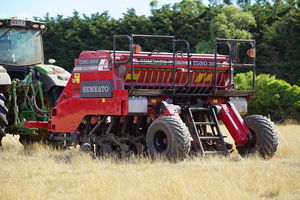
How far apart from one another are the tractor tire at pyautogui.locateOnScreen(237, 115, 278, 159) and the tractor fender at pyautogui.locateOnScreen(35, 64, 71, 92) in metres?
4.36

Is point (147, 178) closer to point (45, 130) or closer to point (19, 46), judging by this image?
point (45, 130)

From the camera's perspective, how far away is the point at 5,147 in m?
14.4

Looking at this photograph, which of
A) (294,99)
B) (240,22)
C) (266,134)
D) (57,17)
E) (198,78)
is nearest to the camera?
(266,134)

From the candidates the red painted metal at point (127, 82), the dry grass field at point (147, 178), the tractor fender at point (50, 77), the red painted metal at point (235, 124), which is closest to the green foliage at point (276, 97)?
the tractor fender at point (50, 77)

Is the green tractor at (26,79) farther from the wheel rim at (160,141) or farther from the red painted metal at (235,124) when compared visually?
the red painted metal at (235,124)

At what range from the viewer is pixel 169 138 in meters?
10.3

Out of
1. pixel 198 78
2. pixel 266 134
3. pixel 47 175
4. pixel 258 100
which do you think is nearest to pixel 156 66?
pixel 198 78

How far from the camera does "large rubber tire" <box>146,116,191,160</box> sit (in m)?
10.2

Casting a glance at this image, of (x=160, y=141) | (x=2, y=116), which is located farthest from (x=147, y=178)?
(x=2, y=116)

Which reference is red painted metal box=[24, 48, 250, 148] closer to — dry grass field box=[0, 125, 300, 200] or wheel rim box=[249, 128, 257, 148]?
wheel rim box=[249, 128, 257, 148]

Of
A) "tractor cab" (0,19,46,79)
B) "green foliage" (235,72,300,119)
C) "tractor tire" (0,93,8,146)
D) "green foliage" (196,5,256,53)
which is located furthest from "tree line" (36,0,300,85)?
"tractor tire" (0,93,8,146)

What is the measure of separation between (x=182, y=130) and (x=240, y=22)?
102ft

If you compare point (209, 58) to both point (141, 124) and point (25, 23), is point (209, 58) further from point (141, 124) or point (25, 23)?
point (25, 23)

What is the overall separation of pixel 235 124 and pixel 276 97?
16.7 m
